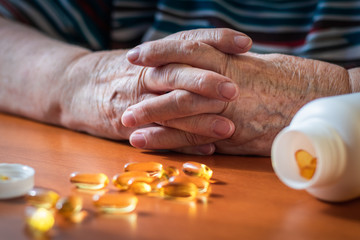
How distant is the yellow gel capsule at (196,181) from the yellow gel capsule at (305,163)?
15 cm

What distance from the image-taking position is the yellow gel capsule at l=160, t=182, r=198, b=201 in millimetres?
621

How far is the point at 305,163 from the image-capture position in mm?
594

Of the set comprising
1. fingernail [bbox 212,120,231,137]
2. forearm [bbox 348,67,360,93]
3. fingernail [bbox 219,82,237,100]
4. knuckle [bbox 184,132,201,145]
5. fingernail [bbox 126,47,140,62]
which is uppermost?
fingernail [bbox 126,47,140,62]

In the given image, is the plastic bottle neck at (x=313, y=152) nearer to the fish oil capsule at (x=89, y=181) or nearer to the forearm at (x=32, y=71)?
the fish oil capsule at (x=89, y=181)

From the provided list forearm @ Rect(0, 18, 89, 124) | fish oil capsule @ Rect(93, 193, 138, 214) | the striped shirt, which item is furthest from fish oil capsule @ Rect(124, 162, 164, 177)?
the striped shirt

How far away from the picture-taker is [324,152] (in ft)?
1.75

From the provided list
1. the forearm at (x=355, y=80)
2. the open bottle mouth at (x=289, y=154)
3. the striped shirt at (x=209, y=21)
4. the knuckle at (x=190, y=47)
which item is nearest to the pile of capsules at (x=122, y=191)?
the open bottle mouth at (x=289, y=154)

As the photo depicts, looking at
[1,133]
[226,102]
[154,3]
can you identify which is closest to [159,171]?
[226,102]

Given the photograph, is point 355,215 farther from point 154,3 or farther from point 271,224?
point 154,3

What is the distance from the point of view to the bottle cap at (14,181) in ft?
1.91

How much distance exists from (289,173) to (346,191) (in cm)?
8

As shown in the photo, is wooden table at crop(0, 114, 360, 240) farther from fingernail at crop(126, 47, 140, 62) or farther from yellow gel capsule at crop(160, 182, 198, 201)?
fingernail at crop(126, 47, 140, 62)

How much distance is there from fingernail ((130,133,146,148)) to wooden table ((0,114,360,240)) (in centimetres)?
2

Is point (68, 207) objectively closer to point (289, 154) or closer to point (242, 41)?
point (289, 154)
